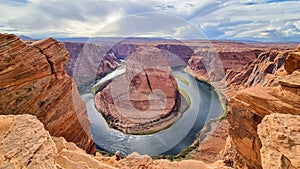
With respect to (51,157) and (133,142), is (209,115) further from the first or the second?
(51,157)

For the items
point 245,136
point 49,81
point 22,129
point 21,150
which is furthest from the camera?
point 49,81

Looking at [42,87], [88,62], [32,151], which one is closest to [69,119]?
[42,87]

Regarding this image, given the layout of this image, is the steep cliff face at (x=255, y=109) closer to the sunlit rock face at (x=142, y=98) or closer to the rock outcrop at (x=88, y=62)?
the sunlit rock face at (x=142, y=98)

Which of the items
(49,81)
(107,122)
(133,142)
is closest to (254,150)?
(49,81)

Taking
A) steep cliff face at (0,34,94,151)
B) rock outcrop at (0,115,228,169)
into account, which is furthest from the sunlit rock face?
rock outcrop at (0,115,228,169)

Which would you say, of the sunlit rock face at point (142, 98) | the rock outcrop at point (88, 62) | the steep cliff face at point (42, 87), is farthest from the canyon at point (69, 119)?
the rock outcrop at point (88, 62)

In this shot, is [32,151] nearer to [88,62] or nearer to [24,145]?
[24,145]
